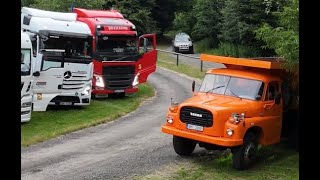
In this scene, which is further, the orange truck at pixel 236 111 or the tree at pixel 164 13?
the tree at pixel 164 13

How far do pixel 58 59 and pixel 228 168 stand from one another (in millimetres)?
8800

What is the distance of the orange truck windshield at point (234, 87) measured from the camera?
11.2 metres

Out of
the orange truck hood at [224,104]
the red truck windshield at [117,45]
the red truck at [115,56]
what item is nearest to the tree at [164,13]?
the red truck at [115,56]

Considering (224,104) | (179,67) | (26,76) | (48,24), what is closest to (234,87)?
(224,104)

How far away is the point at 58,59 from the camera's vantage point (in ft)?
56.4

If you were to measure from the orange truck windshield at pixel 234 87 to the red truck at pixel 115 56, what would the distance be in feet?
29.5

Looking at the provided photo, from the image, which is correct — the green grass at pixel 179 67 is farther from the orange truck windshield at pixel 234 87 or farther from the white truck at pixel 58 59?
the orange truck windshield at pixel 234 87

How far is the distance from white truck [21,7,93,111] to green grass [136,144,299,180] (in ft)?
22.9

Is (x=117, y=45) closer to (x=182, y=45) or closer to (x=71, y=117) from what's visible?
(x=71, y=117)

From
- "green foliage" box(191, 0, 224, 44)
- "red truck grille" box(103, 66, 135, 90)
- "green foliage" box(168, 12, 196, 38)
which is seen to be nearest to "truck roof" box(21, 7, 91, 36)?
"red truck grille" box(103, 66, 135, 90)
